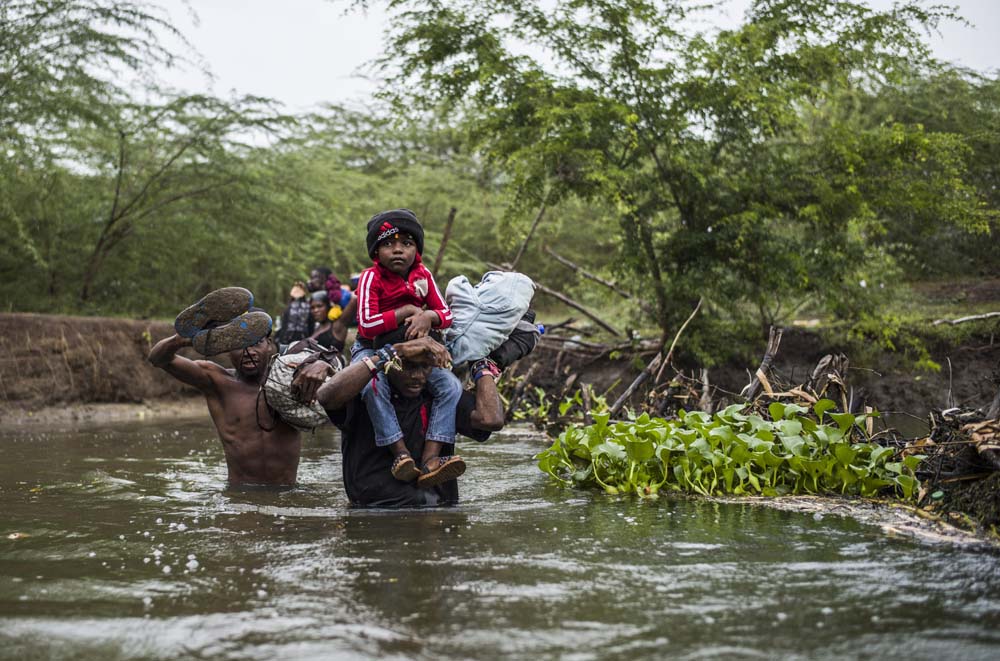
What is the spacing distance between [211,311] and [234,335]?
21 centimetres

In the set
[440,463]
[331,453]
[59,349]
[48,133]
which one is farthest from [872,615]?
[48,133]

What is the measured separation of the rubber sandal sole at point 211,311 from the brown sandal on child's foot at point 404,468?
1497 millimetres

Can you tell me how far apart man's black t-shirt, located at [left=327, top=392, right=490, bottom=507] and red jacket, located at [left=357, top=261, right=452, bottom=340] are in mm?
445

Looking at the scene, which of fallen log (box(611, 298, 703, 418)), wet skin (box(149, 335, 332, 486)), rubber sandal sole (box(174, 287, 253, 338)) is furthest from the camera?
fallen log (box(611, 298, 703, 418))

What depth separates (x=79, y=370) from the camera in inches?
480

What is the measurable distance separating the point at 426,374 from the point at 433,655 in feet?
8.42

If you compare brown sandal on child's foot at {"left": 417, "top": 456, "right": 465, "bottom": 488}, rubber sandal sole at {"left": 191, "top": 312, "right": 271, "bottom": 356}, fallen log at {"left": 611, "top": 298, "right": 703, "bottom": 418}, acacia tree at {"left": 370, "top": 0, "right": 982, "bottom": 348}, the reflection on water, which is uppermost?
acacia tree at {"left": 370, "top": 0, "right": 982, "bottom": 348}

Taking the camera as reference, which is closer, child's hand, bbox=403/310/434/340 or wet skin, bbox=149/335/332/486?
child's hand, bbox=403/310/434/340

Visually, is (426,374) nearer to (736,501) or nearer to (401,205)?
(736,501)

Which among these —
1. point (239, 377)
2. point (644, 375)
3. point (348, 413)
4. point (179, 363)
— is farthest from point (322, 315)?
point (348, 413)

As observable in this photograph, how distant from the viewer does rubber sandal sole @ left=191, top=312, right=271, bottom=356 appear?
18.4 feet

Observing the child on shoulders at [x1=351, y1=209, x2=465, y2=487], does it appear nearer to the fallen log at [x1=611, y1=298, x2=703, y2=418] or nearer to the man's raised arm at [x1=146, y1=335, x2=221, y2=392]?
the man's raised arm at [x1=146, y1=335, x2=221, y2=392]

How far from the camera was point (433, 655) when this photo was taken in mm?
2584

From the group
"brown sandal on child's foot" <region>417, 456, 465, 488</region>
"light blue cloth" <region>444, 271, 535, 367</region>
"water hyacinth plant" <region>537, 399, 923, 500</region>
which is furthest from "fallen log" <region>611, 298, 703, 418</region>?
"brown sandal on child's foot" <region>417, 456, 465, 488</region>
